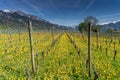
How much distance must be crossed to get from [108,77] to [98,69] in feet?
7.06

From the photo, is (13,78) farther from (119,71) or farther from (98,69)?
(119,71)

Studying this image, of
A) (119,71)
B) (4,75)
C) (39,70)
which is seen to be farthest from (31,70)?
(119,71)

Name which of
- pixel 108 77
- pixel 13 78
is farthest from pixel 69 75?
pixel 13 78

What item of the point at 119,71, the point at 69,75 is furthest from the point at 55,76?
the point at 119,71

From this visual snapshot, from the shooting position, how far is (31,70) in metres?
15.0

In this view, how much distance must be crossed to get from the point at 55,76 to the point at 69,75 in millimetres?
890

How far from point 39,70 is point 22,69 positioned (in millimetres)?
1089

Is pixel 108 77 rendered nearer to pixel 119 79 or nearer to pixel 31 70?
pixel 119 79

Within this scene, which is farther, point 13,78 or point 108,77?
point 108,77

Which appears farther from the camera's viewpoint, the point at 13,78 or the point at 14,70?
the point at 14,70

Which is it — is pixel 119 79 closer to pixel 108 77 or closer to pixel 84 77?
pixel 108 77

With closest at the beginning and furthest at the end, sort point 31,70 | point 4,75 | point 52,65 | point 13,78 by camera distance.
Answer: point 13,78 < point 4,75 < point 31,70 < point 52,65

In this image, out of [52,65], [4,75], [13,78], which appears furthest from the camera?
[52,65]

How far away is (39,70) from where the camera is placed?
15.1 m
